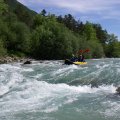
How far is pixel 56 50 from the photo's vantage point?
67.1 metres

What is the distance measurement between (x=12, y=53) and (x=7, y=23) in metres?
8.57

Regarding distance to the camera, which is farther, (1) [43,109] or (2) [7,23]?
(2) [7,23]

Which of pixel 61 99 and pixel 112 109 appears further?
pixel 61 99

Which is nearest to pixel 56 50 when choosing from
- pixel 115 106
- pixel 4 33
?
pixel 4 33

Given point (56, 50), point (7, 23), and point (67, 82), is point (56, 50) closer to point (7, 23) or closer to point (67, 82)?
point (7, 23)

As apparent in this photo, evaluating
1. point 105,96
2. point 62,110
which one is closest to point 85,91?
point 105,96

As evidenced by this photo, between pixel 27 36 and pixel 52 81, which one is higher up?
pixel 27 36

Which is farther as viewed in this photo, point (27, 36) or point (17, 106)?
point (27, 36)

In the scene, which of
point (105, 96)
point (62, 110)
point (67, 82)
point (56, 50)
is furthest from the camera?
point (56, 50)

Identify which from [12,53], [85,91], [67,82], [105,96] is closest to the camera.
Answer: [105,96]

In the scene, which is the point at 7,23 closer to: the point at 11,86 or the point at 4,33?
the point at 4,33

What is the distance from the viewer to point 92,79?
1004 inches

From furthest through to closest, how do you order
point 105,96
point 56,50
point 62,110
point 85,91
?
1. point 56,50
2. point 85,91
3. point 105,96
4. point 62,110

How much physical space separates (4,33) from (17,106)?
161 feet
